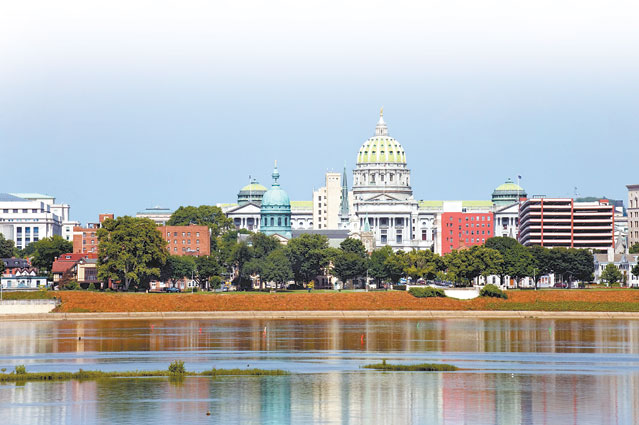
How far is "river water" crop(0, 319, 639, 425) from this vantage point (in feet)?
223

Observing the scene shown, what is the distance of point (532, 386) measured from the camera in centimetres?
7881

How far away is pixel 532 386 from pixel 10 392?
29.5 metres

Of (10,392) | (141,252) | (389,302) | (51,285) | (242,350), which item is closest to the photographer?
(10,392)

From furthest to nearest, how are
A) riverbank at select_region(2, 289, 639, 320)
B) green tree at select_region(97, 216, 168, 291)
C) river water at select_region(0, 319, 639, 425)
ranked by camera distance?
green tree at select_region(97, 216, 168, 291)
riverbank at select_region(2, 289, 639, 320)
river water at select_region(0, 319, 639, 425)

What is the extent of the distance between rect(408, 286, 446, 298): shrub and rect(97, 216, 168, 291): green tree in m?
35.0

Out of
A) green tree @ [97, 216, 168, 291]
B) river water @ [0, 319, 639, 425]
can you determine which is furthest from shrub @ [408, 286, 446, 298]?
green tree @ [97, 216, 168, 291]

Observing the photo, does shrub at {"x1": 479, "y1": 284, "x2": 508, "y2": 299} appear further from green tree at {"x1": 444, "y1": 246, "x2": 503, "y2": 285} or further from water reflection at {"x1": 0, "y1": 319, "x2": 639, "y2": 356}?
green tree at {"x1": 444, "y1": 246, "x2": 503, "y2": 285}

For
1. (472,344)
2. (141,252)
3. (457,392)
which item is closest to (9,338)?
(472,344)

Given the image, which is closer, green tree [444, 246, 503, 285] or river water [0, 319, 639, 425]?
river water [0, 319, 639, 425]

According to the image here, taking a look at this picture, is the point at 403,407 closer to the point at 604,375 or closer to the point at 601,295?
the point at 604,375

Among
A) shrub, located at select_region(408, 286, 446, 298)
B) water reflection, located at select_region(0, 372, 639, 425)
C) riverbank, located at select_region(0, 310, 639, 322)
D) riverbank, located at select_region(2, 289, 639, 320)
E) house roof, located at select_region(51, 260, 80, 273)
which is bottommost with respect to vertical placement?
water reflection, located at select_region(0, 372, 639, 425)

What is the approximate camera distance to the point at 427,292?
167875mm

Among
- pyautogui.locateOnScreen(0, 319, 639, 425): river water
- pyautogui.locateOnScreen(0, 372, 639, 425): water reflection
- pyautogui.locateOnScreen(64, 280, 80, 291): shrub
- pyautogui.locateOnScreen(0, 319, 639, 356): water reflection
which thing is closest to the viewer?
pyautogui.locateOnScreen(0, 372, 639, 425): water reflection

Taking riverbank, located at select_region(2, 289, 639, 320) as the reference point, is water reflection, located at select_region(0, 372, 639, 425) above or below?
below
